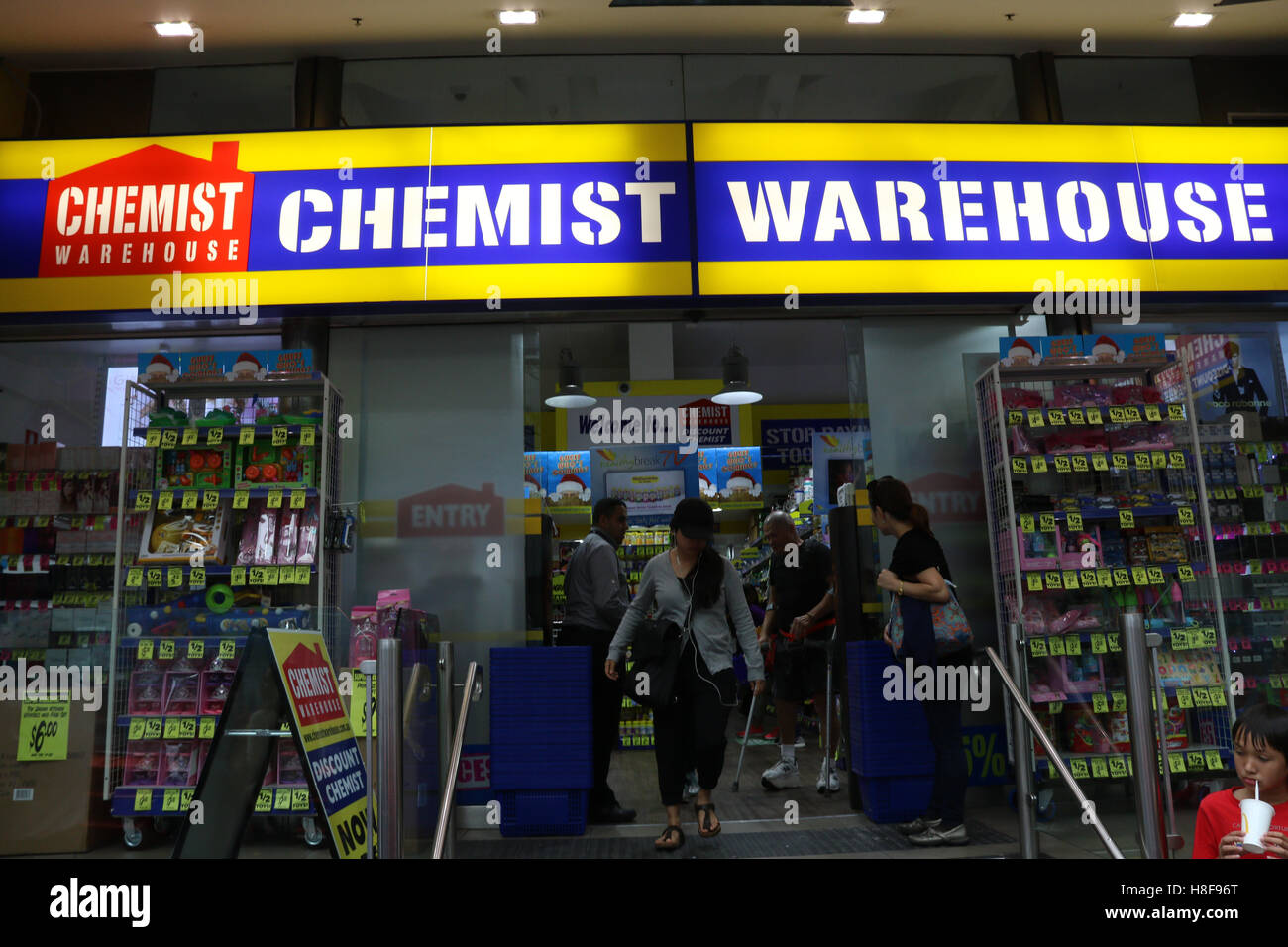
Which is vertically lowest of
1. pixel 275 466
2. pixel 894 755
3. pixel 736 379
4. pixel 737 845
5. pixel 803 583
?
pixel 737 845

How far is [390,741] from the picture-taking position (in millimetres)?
3059

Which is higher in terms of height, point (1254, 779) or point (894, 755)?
point (1254, 779)

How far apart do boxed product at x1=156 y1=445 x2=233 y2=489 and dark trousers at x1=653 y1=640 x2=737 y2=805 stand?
8.71 feet

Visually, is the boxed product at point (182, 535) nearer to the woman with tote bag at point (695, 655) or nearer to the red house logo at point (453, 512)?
the red house logo at point (453, 512)

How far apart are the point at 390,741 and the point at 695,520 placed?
169cm

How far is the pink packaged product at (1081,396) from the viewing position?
4938mm

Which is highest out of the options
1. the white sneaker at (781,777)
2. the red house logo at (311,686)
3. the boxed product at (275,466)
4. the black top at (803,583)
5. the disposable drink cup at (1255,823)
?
the boxed product at (275,466)

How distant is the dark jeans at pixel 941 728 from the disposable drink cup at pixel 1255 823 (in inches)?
80.2

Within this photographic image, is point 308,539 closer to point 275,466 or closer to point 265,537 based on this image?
point 265,537

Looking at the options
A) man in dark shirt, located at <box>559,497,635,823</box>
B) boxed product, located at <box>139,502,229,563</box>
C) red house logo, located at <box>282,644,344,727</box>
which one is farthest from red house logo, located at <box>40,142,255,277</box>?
red house logo, located at <box>282,644,344,727</box>

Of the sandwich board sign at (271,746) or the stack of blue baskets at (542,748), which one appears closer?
the sandwich board sign at (271,746)

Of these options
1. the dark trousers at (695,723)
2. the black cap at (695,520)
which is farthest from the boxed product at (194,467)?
the dark trousers at (695,723)

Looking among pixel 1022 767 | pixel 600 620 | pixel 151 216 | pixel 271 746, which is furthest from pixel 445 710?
pixel 151 216
